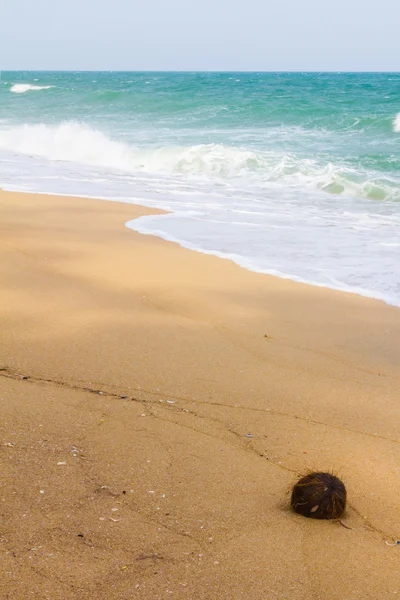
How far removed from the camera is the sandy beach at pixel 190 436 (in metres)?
2.24

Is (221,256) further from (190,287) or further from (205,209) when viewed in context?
(205,209)

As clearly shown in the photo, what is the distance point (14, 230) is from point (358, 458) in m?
5.46

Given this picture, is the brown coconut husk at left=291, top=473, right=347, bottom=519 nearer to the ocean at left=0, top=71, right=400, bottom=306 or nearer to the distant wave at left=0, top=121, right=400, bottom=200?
the ocean at left=0, top=71, right=400, bottom=306

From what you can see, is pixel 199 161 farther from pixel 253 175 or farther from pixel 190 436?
pixel 190 436

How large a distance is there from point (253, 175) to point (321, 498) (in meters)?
13.0

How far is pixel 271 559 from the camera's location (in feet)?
7.59

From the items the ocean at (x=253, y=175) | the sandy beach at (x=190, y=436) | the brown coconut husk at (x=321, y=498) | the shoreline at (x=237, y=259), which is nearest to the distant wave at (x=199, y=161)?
the ocean at (x=253, y=175)

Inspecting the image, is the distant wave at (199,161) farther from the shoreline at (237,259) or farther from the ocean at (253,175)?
the shoreline at (237,259)

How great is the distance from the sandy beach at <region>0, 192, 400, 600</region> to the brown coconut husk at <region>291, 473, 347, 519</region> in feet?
0.13

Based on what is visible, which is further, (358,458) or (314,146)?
(314,146)

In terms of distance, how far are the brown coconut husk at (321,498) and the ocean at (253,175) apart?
Answer: 10.5 feet

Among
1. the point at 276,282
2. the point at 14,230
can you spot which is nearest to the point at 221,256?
the point at 276,282

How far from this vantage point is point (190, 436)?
313 cm

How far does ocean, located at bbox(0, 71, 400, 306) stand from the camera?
7336mm
